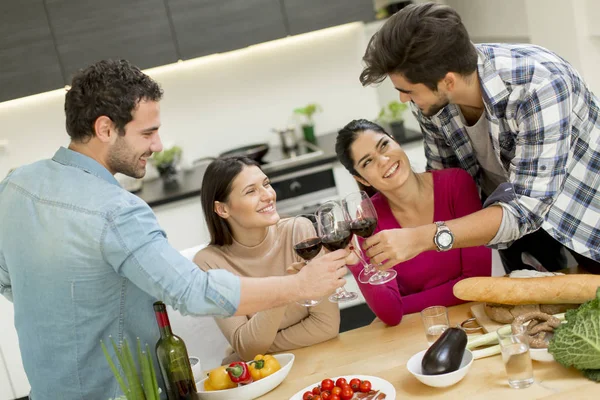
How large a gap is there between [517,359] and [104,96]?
1.22m

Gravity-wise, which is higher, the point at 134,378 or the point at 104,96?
the point at 104,96

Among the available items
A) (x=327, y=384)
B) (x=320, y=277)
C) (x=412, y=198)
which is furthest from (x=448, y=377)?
(x=412, y=198)

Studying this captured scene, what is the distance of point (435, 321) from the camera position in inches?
80.8

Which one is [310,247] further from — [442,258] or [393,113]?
[393,113]

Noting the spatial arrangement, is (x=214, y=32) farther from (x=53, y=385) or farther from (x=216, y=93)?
(x=53, y=385)

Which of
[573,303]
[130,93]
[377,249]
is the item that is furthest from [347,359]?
[130,93]

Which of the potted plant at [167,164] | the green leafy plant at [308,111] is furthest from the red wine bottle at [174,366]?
the green leafy plant at [308,111]

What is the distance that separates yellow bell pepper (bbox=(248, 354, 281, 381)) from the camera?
2.05 meters

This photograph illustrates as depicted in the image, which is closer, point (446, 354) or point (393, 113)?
point (446, 354)

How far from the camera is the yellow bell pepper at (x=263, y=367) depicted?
6.74 ft

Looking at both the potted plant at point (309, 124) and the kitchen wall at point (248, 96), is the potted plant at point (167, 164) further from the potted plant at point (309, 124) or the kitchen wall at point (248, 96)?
the potted plant at point (309, 124)

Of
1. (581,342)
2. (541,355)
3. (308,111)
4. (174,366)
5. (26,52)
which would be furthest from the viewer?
(308,111)

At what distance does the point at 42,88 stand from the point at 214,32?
3.57 ft

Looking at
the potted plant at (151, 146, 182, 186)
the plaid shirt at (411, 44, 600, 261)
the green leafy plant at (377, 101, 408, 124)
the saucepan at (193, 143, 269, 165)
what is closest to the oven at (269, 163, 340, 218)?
the saucepan at (193, 143, 269, 165)
